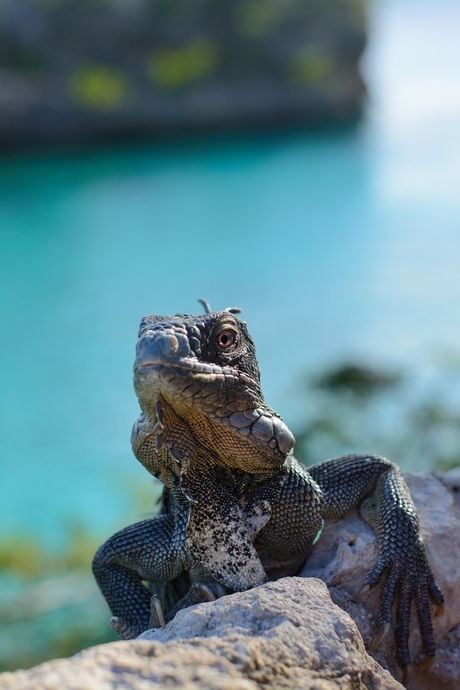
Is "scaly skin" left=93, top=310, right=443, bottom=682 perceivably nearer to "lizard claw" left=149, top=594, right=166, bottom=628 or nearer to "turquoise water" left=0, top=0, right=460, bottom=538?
"lizard claw" left=149, top=594, right=166, bottom=628

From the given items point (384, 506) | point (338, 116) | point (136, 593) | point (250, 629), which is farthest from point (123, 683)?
point (338, 116)

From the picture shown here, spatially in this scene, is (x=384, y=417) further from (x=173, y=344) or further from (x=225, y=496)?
Answer: (x=173, y=344)

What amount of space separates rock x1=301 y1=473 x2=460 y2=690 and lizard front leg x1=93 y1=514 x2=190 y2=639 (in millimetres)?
586

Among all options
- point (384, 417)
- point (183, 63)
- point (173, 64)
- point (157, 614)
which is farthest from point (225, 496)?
point (183, 63)

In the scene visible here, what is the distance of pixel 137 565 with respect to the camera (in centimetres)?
336

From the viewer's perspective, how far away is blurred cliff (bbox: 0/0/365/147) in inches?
1033

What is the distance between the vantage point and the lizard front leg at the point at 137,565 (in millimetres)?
3202

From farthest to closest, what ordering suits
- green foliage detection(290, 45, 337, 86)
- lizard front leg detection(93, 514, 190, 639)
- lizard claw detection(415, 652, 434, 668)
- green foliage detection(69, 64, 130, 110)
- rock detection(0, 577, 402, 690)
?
green foliage detection(290, 45, 337, 86) < green foliage detection(69, 64, 130, 110) < lizard claw detection(415, 652, 434, 668) < lizard front leg detection(93, 514, 190, 639) < rock detection(0, 577, 402, 690)

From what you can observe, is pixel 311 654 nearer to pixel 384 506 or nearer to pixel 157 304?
pixel 384 506

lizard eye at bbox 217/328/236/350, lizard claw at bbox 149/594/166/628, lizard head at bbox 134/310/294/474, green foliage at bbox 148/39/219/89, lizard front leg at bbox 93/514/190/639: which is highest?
green foliage at bbox 148/39/219/89

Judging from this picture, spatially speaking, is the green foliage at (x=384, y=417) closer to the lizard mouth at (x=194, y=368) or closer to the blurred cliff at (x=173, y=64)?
the lizard mouth at (x=194, y=368)

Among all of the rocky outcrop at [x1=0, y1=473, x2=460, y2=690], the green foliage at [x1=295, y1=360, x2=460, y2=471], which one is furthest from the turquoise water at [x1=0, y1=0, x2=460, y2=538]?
the rocky outcrop at [x1=0, y1=473, x2=460, y2=690]

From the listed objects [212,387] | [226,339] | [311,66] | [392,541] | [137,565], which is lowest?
[137,565]

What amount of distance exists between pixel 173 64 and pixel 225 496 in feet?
89.3
